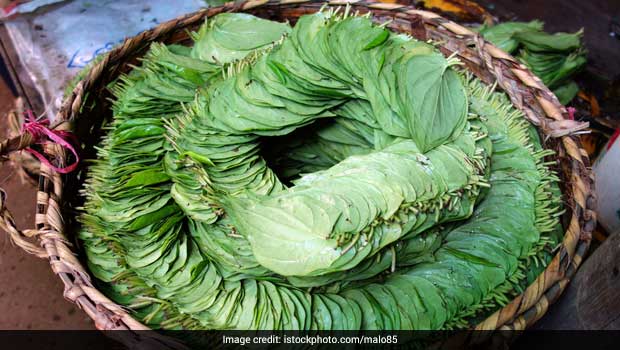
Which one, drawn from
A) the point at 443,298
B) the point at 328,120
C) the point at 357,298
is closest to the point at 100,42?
the point at 328,120

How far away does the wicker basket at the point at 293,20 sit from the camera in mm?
1239

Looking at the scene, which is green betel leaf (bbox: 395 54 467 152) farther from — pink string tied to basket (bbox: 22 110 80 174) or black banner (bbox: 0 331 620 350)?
pink string tied to basket (bbox: 22 110 80 174)

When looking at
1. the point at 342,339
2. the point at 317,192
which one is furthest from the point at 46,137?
the point at 342,339

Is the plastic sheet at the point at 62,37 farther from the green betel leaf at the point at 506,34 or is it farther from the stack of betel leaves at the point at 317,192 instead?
the green betel leaf at the point at 506,34

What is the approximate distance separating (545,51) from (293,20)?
1182 mm

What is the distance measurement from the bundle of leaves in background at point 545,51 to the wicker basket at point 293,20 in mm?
707

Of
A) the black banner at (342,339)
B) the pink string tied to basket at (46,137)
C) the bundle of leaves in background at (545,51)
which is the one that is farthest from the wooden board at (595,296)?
the pink string tied to basket at (46,137)

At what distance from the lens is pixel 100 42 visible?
7.77 ft

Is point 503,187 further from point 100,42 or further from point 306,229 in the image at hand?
point 100,42

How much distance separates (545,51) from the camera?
236cm

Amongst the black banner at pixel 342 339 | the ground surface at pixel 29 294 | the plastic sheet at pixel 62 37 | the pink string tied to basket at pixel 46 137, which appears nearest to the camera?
the black banner at pixel 342 339

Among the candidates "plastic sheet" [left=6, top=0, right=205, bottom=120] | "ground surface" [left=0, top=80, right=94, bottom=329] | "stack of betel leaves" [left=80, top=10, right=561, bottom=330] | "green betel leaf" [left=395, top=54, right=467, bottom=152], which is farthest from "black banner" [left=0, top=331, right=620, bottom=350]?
"plastic sheet" [left=6, top=0, right=205, bottom=120]

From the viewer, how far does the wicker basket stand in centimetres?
124

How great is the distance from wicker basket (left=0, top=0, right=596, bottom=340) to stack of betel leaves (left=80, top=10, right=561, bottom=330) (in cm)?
9
